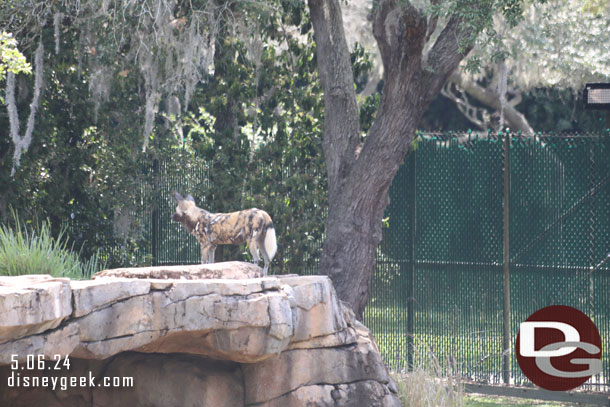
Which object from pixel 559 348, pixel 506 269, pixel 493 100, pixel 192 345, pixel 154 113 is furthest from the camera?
pixel 493 100

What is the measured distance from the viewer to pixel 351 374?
654 centimetres

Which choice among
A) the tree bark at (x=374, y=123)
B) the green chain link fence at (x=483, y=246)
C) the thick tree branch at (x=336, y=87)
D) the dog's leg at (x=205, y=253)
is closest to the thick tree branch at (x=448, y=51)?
the tree bark at (x=374, y=123)

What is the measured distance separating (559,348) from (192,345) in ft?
14.3

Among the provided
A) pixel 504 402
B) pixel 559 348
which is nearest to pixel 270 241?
pixel 504 402

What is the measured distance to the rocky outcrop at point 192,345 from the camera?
548 centimetres

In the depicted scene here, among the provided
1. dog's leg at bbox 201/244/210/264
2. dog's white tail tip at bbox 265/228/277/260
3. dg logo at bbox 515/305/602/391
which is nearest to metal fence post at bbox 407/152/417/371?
dg logo at bbox 515/305/602/391

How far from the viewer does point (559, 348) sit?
8812 mm

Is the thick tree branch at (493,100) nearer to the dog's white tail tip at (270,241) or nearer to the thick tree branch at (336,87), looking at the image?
the thick tree branch at (336,87)

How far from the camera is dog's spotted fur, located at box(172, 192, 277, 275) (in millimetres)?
7090

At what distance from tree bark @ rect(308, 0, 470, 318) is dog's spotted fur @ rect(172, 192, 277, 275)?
179cm

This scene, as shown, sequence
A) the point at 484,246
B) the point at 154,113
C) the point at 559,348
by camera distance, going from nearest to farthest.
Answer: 1. the point at 559,348
2. the point at 484,246
3. the point at 154,113

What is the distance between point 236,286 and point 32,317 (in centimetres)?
142

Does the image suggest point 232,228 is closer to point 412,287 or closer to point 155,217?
point 412,287

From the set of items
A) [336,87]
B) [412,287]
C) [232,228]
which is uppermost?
[336,87]
